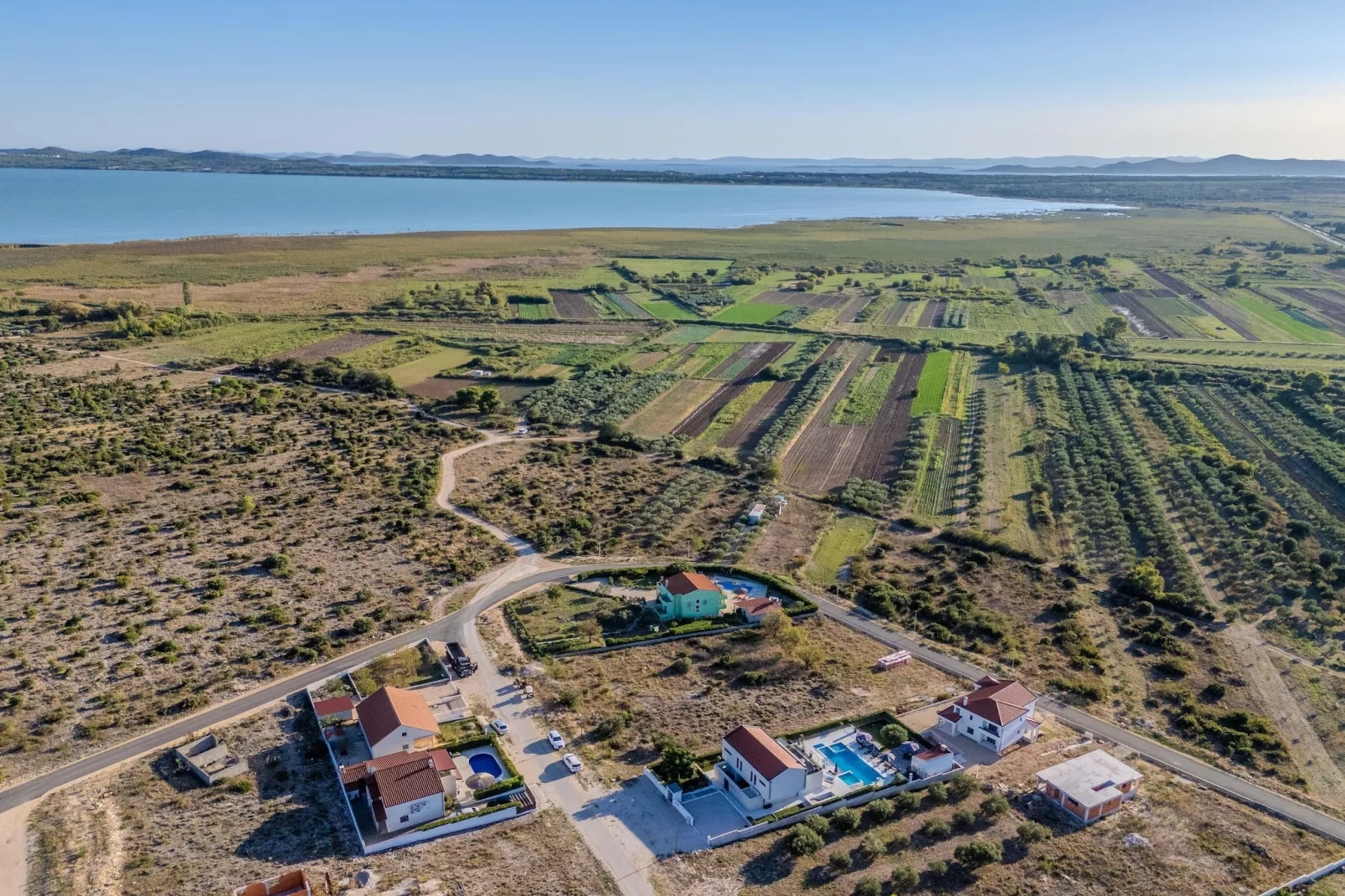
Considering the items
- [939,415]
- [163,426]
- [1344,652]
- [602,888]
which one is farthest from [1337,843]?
[163,426]

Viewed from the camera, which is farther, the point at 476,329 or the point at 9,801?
the point at 476,329

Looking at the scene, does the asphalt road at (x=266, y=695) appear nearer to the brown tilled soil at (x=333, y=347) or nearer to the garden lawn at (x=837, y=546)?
the garden lawn at (x=837, y=546)

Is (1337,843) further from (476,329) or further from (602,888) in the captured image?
(476,329)

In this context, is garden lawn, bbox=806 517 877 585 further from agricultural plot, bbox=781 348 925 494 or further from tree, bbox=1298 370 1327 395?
tree, bbox=1298 370 1327 395

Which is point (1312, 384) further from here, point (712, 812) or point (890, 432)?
point (712, 812)

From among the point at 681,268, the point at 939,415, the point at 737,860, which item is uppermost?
the point at 681,268

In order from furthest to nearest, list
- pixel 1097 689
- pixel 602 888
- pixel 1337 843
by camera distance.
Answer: pixel 1097 689 < pixel 1337 843 < pixel 602 888

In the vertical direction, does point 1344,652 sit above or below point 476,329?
below
